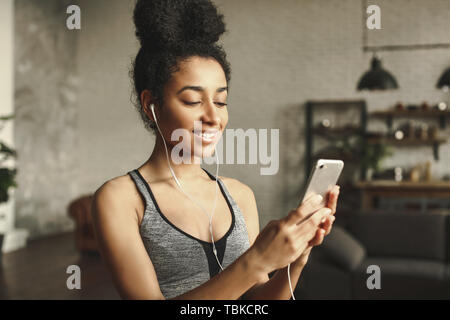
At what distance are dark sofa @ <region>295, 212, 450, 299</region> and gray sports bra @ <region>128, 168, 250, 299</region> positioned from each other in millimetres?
2006

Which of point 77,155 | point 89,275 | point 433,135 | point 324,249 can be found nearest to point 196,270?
point 324,249

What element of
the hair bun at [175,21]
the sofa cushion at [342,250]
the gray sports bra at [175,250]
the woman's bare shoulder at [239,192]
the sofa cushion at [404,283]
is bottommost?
the sofa cushion at [404,283]

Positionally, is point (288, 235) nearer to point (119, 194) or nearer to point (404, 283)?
point (119, 194)

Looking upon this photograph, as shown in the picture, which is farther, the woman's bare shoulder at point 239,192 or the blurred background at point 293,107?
the blurred background at point 293,107

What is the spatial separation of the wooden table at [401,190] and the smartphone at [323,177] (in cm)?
504

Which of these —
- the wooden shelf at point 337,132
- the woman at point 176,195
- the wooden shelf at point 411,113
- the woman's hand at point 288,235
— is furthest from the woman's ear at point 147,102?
the wooden shelf at point 411,113

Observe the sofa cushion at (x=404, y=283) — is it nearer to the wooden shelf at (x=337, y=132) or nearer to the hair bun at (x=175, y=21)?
the hair bun at (x=175, y=21)

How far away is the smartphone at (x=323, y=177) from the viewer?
22.1 inches

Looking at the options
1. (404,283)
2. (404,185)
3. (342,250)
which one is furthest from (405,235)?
(404,185)

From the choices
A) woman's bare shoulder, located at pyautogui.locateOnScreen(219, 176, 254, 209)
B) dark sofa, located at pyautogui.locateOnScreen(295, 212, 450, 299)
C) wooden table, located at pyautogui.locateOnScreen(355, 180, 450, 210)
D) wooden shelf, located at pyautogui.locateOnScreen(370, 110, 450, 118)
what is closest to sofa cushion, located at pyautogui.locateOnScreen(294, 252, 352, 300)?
dark sofa, located at pyautogui.locateOnScreen(295, 212, 450, 299)

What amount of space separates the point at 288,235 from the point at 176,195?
23 cm

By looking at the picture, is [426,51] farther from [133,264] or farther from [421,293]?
[133,264]

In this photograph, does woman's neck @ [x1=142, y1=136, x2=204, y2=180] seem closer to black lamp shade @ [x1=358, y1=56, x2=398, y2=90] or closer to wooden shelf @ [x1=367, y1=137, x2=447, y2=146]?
black lamp shade @ [x1=358, y1=56, x2=398, y2=90]

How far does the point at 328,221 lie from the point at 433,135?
18.6 feet
